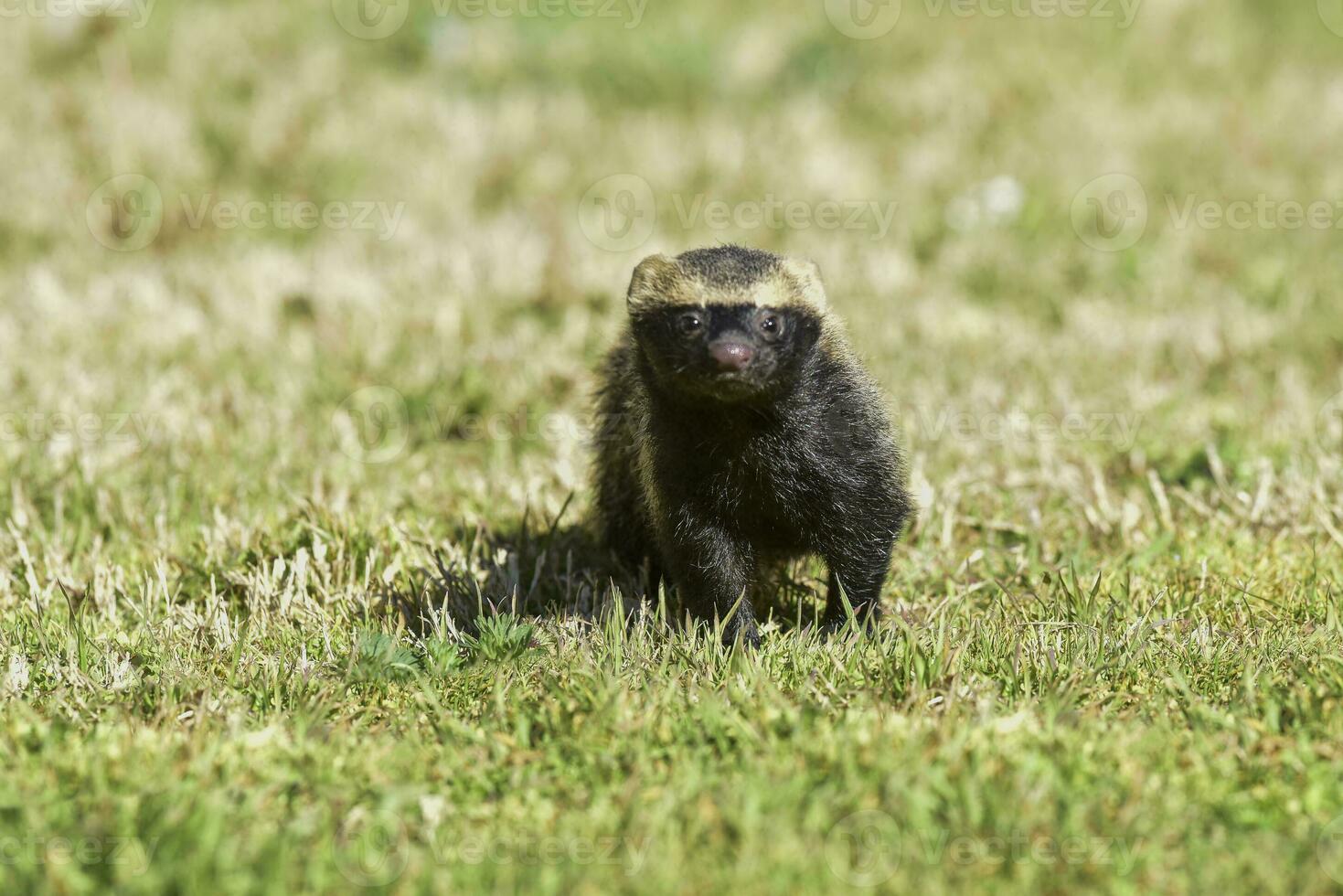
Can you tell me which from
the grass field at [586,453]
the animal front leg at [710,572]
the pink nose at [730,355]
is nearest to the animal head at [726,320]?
the pink nose at [730,355]

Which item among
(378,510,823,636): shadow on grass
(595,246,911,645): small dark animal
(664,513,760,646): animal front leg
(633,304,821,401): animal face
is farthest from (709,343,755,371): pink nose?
(378,510,823,636): shadow on grass

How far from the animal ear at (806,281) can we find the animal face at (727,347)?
2.6 inches

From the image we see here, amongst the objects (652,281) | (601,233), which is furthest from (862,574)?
(601,233)

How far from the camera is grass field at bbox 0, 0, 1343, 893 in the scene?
281 centimetres

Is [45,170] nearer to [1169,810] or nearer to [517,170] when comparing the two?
[517,170]

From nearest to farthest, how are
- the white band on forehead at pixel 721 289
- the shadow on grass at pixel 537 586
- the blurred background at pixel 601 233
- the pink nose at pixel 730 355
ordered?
1. the pink nose at pixel 730 355
2. the white band on forehead at pixel 721 289
3. the shadow on grass at pixel 537 586
4. the blurred background at pixel 601 233

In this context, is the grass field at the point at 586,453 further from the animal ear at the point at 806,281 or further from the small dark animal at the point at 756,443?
the animal ear at the point at 806,281

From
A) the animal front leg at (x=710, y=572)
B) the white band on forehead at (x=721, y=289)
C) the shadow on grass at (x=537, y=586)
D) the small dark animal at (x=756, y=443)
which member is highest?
the white band on forehead at (x=721, y=289)

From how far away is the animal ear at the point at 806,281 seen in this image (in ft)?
12.6

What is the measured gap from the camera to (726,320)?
3590 millimetres

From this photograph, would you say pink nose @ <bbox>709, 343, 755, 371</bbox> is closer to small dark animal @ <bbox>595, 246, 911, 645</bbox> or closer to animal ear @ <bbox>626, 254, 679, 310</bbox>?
small dark animal @ <bbox>595, 246, 911, 645</bbox>

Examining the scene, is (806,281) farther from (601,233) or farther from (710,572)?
(601,233)

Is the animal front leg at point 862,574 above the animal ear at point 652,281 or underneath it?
underneath

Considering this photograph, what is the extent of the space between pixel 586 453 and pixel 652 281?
1661 millimetres
